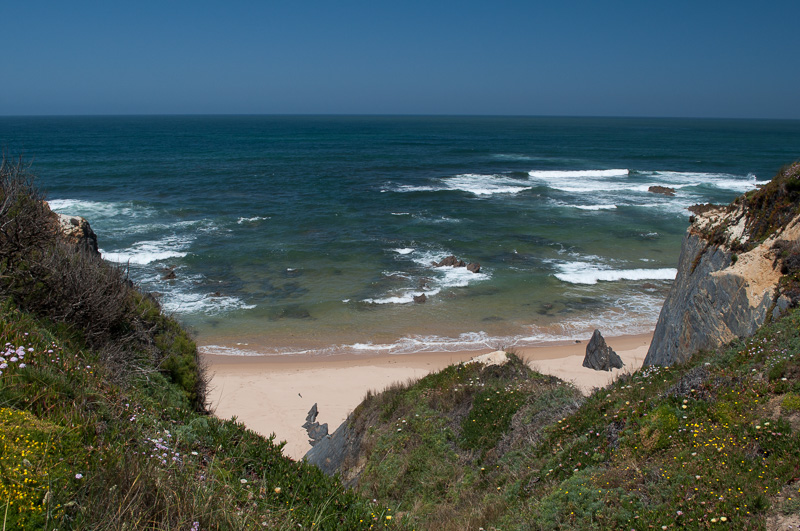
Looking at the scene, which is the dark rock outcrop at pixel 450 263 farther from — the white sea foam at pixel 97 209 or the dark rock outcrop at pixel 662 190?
the dark rock outcrop at pixel 662 190

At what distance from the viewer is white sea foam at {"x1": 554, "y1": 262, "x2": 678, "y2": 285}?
24.1m

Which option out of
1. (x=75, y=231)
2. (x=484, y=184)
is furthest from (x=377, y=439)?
(x=484, y=184)

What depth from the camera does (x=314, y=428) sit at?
41.3 feet

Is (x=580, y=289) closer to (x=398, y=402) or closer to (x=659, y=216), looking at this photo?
(x=398, y=402)

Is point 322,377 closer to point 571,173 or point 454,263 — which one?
point 454,263

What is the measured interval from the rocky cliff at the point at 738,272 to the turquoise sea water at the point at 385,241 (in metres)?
7.99

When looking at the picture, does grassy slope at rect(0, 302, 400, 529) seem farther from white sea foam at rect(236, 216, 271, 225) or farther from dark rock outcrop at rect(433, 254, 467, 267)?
white sea foam at rect(236, 216, 271, 225)

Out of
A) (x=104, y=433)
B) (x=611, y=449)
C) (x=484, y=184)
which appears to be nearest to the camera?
(x=104, y=433)

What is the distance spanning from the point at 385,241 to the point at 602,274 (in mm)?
12534

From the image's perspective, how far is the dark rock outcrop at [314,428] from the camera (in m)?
12.1

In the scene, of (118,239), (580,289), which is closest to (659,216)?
(580,289)

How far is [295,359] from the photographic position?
16984mm

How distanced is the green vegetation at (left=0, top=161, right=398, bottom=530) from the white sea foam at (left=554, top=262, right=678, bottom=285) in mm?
19845

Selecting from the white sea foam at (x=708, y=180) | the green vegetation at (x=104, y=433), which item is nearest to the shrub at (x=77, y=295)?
the green vegetation at (x=104, y=433)
